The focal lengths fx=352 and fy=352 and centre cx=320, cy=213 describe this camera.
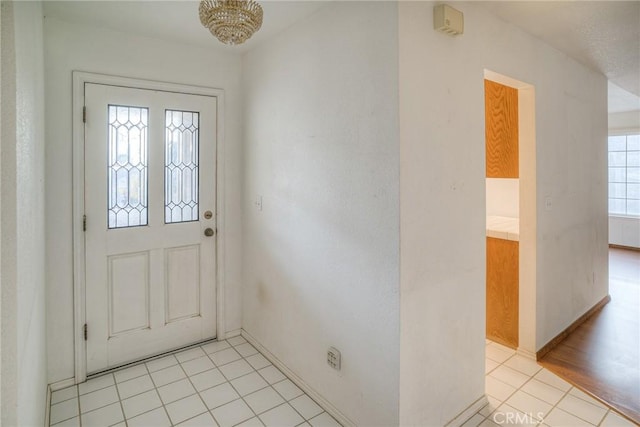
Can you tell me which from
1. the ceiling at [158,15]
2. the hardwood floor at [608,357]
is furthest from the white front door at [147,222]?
the hardwood floor at [608,357]

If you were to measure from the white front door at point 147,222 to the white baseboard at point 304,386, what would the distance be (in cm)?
48

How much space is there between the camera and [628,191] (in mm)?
6438

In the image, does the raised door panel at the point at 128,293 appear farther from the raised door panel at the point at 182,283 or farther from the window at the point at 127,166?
the window at the point at 127,166

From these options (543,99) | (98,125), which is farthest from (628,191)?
(98,125)

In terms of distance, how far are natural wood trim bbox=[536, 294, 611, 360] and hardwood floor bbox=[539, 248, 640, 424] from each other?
1.1 inches

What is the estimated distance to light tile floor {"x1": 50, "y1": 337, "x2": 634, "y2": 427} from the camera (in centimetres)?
202

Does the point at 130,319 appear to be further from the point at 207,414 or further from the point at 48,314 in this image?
the point at 207,414

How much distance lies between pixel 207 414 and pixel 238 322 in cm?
107

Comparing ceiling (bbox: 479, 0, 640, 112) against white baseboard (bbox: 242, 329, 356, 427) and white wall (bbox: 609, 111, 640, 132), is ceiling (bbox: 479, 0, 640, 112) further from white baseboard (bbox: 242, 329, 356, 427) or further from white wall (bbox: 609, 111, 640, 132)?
white wall (bbox: 609, 111, 640, 132)

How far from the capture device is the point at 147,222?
267cm

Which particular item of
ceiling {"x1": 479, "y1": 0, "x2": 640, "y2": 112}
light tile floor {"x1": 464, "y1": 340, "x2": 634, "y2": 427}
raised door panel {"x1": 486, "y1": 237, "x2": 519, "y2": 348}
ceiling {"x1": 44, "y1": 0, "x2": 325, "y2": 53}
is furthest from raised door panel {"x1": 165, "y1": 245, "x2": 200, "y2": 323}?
ceiling {"x1": 479, "y1": 0, "x2": 640, "y2": 112}

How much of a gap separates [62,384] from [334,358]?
1.86 meters

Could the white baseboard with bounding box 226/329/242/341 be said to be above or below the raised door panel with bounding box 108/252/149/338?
below

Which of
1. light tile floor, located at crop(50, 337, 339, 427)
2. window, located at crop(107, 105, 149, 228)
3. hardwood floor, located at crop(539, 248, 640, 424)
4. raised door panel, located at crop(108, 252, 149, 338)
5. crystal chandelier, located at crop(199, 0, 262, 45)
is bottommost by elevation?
light tile floor, located at crop(50, 337, 339, 427)
